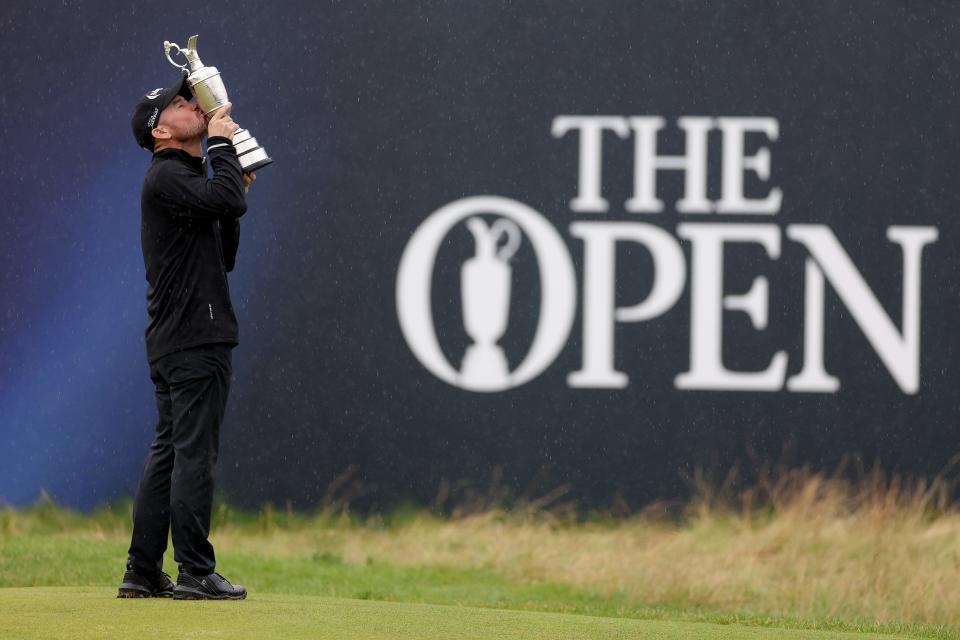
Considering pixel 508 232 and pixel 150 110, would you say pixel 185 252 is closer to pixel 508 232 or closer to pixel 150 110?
pixel 150 110

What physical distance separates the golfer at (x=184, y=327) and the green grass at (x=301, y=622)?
170 millimetres

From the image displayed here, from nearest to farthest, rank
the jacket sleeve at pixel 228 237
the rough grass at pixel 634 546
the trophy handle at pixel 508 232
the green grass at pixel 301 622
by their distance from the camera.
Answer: the green grass at pixel 301 622 → the jacket sleeve at pixel 228 237 → the rough grass at pixel 634 546 → the trophy handle at pixel 508 232

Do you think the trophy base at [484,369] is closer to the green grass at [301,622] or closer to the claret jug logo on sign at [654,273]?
the claret jug logo on sign at [654,273]

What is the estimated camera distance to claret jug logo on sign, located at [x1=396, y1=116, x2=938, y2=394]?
24.9 feet

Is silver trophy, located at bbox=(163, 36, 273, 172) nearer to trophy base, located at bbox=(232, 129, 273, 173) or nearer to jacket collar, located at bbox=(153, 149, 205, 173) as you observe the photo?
trophy base, located at bbox=(232, 129, 273, 173)

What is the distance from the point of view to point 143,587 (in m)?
4.88

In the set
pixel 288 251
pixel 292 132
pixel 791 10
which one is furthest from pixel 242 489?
pixel 791 10

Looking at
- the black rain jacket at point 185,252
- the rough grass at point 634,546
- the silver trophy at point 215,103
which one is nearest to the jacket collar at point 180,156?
the black rain jacket at point 185,252

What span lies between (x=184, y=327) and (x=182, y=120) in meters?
0.68

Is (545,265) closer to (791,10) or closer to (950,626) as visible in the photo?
(791,10)

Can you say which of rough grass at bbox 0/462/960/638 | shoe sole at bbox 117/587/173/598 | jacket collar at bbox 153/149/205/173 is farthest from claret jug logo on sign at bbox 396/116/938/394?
shoe sole at bbox 117/587/173/598

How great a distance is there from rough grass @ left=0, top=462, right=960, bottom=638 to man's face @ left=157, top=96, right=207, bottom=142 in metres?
2.78

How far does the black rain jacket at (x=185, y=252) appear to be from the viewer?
184 inches

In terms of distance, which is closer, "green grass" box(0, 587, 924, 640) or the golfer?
"green grass" box(0, 587, 924, 640)
